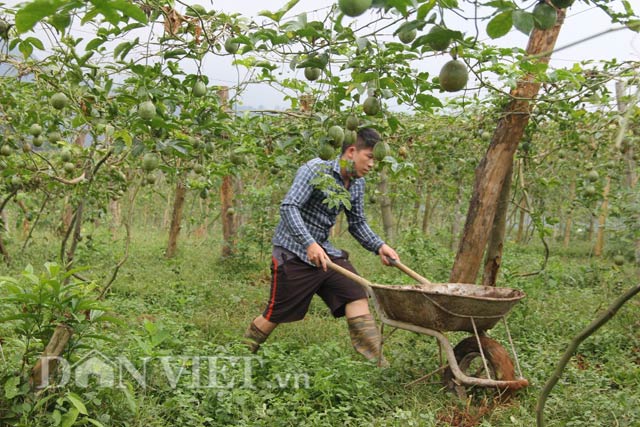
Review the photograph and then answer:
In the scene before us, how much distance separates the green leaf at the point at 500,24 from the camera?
1.23 metres

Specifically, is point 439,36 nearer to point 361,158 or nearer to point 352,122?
point 352,122

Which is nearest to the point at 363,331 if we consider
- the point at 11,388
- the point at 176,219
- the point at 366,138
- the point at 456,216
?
the point at 366,138

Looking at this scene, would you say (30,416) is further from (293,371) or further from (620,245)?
(620,245)

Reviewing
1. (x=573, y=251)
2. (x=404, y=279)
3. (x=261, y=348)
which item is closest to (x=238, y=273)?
(x=404, y=279)

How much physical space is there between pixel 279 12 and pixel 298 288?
A: 2167mm

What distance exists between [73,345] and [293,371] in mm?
1399

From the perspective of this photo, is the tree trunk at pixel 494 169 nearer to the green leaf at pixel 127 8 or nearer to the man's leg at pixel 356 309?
the man's leg at pixel 356 309

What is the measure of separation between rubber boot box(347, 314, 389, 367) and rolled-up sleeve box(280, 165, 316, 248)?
2.33 feet

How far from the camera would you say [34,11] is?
1.11 m

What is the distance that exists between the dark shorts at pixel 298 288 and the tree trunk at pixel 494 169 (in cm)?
124

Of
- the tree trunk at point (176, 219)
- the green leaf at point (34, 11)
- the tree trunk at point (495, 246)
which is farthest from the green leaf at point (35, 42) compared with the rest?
the tree trunk at point (176, 219)

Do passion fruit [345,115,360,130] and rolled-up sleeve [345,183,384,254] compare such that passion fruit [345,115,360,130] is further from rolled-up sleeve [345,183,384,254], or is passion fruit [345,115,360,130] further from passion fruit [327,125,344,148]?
rolled-up sleeve [345,183,384,254]

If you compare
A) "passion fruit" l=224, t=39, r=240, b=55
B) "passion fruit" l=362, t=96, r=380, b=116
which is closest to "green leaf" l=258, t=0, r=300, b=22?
"passion fruit" l=224, t=39, r=240, b=55

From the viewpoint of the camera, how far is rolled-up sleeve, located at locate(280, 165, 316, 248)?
3.66 metres
